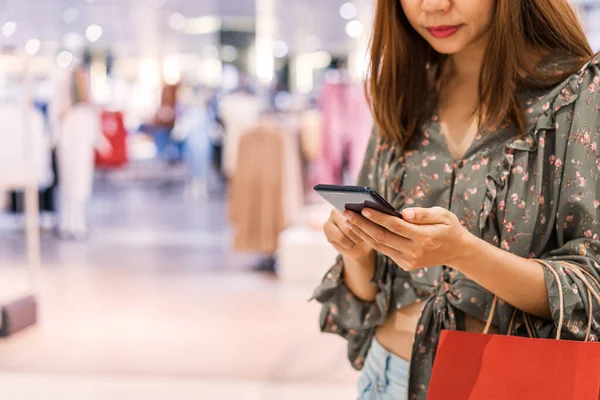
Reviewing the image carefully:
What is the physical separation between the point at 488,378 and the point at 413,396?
215 millimetres

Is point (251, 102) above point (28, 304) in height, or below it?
above

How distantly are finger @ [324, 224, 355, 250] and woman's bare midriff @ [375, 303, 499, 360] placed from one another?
172 mm

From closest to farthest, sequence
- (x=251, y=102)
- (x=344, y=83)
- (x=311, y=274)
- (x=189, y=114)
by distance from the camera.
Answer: (x=311, y=274)
(x=344, y=83)
(x=251, y=102)
(x=189, y=114)

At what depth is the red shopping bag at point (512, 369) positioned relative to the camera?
3.33 feet

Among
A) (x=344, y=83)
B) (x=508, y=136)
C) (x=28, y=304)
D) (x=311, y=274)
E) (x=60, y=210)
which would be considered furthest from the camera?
(x=60, y=210)

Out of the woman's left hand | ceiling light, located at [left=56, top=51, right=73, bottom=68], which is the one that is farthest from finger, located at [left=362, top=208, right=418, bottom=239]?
ceiling light, located at [left=56, top=51, right=73, bottom=68]

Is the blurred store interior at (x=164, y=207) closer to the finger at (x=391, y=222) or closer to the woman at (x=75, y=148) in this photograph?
the woman at (x=75, y=148)

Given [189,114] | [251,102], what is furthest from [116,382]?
[189,114]

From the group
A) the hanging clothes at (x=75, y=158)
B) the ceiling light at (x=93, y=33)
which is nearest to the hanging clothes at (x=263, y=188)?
the hanging clothes at (x=75, y=158)

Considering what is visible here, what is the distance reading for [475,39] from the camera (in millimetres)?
1267

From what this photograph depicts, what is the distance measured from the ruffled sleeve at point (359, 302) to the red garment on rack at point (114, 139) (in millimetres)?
7210

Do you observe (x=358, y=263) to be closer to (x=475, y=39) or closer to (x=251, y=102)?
(x=475, y=39)

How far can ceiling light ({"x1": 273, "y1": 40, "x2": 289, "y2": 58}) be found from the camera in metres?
12.5

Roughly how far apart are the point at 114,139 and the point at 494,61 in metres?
7.62
